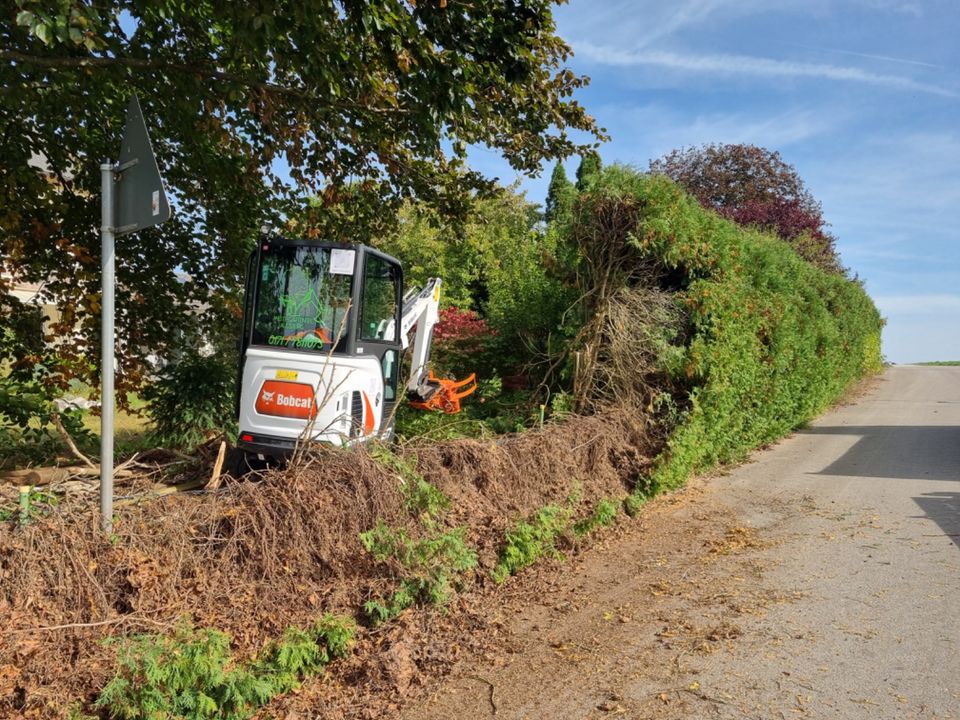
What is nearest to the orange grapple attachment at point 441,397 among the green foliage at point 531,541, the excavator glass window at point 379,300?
the excavator glass window at point 379,300

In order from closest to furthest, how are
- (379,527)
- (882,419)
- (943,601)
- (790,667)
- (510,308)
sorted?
(790,667)
(379,527)
(943,601)
(510,308)
(882,419)

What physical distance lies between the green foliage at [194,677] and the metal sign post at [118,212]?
0.81 m

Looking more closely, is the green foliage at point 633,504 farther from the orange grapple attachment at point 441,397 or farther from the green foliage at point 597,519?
the orange grapple attachment at point 441,397

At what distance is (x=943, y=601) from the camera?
16.9 ft

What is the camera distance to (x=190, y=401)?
Result: 967cm

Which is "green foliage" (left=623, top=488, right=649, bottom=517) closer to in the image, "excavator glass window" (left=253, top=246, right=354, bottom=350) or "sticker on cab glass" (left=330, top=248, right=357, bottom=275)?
"excavator glass window" (left=253, top=246, right=354, bottom=350)

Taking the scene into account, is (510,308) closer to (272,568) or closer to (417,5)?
(417,5)

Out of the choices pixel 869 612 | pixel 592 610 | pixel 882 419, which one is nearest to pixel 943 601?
pixel 869 612

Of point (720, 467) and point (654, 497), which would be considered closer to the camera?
point (654, 497)

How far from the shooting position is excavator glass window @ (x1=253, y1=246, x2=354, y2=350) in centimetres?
665

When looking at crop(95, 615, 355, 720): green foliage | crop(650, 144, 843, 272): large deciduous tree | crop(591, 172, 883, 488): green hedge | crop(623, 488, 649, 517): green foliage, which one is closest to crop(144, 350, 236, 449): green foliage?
crop(623, 488, 649, 517): green foliage

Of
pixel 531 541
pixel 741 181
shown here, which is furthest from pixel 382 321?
pixel 741 181

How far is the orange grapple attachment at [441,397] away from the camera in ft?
30.6

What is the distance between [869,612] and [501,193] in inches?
252
